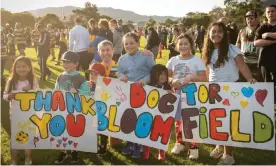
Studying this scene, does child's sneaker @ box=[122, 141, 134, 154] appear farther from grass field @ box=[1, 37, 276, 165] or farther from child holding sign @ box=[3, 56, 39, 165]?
child holding sign @ box=[3, 56, 39, 165]

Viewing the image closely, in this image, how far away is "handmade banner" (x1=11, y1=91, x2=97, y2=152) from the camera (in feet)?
14.4

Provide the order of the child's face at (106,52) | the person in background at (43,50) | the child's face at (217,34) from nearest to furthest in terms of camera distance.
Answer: the child's face at (217,34), the child's face at (106,52), the person in background at (43,50)

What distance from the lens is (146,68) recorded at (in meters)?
4.77

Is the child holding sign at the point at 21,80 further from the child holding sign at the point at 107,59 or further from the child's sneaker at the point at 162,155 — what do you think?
the child's sneaker at the point at 162,155

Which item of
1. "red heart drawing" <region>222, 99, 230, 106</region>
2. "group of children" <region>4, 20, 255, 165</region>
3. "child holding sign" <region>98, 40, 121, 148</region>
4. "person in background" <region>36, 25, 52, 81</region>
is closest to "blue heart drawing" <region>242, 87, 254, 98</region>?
"group of children" <region>4, 20, 255, 165</region>

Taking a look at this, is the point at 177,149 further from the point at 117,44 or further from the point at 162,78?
the point at 117,44

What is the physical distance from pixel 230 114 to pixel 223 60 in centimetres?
71

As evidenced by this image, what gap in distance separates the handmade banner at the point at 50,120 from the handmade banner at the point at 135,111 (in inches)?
8.2

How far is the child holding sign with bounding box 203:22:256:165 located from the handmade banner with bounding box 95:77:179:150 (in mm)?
719

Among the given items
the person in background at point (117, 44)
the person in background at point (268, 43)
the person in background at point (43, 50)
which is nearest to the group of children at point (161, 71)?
the person in background at point (268, 43)

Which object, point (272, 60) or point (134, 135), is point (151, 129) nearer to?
point (134, 135)

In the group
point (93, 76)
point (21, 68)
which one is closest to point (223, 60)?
point (93, 76)

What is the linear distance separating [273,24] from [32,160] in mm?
4344

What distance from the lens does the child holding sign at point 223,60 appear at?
4.43 metres
